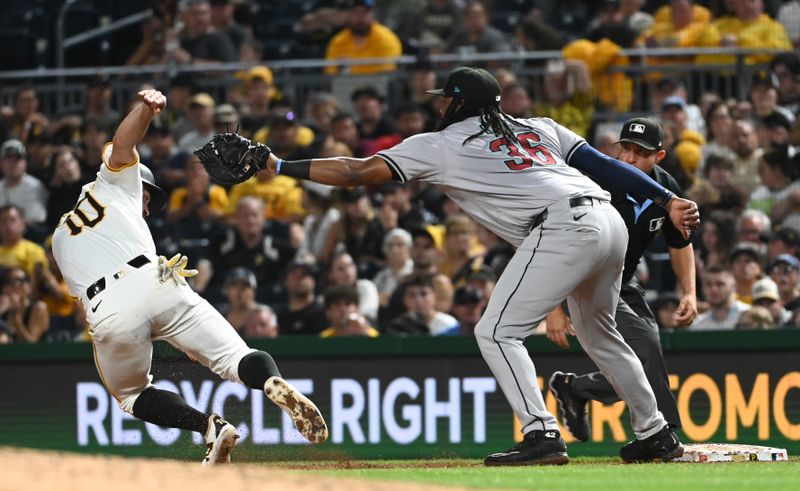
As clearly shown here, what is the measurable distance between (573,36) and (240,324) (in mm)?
5820

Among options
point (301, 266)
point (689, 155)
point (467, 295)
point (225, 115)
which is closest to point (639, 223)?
point (467, 295)

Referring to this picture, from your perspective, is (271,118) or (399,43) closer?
(271,118)

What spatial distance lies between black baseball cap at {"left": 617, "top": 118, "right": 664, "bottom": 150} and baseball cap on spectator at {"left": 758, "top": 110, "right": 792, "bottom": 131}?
189 inches

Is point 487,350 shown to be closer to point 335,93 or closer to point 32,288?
point 32,288

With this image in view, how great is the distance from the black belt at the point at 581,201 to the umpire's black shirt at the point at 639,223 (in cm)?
73

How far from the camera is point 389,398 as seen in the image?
32.6ft

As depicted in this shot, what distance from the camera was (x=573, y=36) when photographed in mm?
15359

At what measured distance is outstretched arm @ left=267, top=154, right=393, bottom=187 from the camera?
6.90 m

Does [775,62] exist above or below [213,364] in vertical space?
above

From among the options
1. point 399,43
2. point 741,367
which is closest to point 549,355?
point 741,367

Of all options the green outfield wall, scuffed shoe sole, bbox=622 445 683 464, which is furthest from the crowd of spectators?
scuffed shoe sole, bbox=622 445 683 464

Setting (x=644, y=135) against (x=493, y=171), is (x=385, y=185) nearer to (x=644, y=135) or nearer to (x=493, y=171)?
(x=644, y=135)

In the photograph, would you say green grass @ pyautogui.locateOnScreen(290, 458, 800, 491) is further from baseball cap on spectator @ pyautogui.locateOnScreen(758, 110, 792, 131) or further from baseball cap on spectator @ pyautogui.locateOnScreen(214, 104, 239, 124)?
baseball cap on spectator @ pyautogui.locateOnScreen(214, 104, 239, 124)

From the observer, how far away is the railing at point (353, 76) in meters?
13.4
